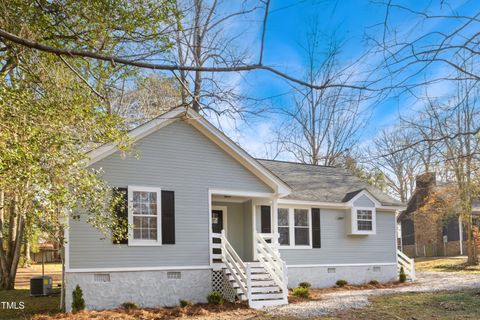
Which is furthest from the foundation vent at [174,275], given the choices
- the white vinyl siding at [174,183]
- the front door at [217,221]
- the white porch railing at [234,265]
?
the front door at [217,221]

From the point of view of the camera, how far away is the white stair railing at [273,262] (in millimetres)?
13098

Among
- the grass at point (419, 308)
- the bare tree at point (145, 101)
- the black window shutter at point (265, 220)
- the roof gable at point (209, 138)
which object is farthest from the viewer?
the bare tree at point (145, 101)

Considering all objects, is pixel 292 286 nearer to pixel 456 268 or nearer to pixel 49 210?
pixel 49 210

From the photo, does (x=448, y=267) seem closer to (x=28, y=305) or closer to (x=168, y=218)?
(x=168, y=218)

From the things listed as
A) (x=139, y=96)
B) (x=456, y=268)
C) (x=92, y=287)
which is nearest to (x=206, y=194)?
(x=92, y=287)

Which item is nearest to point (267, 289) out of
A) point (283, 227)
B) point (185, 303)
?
point (185, 303)

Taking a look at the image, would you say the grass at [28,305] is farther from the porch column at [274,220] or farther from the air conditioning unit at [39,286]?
the porch column at [274,220]

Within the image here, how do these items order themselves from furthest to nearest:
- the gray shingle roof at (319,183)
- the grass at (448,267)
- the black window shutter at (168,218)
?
the grass at (448,267)
the gray shingle roof at (319,183)
the black window shutter at (168,218)

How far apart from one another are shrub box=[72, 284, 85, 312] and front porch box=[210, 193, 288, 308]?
12.4 feet

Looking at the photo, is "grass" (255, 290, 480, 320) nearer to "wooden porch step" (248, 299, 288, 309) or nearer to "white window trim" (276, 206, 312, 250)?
"wooden porch step" (248, 299, 288, 309)

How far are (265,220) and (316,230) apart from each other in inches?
89.6

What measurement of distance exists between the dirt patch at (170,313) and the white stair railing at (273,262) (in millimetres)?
1282

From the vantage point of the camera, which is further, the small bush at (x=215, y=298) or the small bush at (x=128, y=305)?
the small bush at (x=215, y=298)

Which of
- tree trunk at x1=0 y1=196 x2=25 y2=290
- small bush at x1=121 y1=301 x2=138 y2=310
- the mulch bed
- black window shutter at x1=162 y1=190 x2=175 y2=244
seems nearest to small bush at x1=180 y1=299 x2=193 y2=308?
small bush at x1=121 y1=301 x2=138 y2=310
